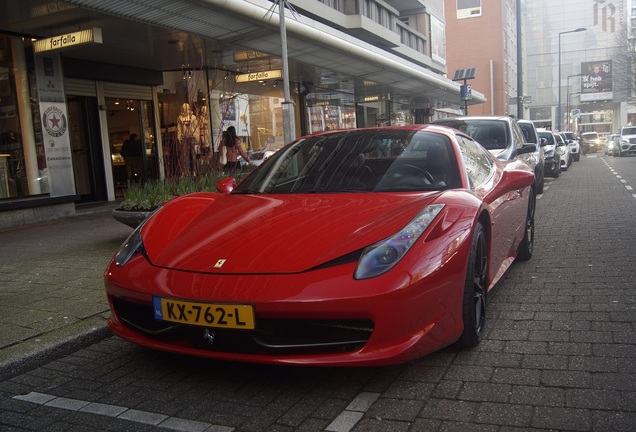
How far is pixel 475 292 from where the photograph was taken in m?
3.41

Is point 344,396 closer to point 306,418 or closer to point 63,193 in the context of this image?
point 306,418

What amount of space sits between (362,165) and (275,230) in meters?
1.05

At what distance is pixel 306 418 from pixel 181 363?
1059mm

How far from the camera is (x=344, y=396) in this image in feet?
9.18

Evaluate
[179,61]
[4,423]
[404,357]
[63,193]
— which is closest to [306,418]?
[404,357]

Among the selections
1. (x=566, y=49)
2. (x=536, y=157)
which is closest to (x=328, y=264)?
(x=536, y=157)

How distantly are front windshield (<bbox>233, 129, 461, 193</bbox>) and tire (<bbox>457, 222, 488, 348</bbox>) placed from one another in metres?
0.45

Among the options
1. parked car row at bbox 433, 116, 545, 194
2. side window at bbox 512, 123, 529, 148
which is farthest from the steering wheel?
side window at bbox 512, 123, 529, 148

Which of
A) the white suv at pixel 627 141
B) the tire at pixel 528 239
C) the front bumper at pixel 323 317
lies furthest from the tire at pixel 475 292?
the white suv at pixel 627 141

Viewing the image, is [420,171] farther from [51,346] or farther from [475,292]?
[51,346]

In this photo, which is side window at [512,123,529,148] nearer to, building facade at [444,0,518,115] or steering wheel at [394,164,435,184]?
steering wheel at [394,164,435,184]

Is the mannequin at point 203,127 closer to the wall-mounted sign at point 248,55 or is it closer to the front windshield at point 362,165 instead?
the front windshield at point 362,165

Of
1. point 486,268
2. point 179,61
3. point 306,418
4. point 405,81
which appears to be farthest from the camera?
point 405,81

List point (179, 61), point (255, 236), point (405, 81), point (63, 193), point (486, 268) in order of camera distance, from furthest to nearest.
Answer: point (405, 81)
point (179, 61)
point (63, 193)
point (486, 268)
point (255, 236)
